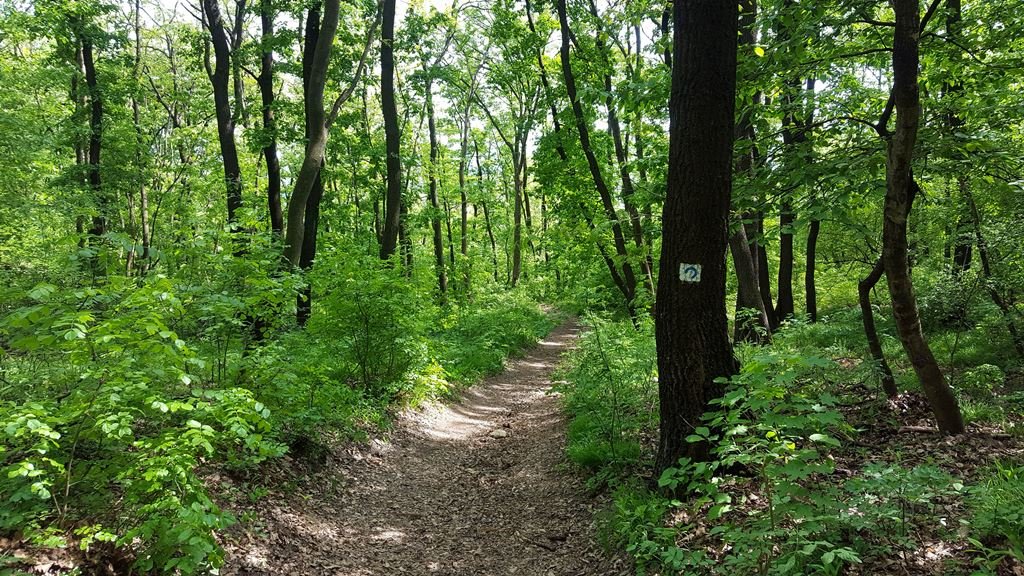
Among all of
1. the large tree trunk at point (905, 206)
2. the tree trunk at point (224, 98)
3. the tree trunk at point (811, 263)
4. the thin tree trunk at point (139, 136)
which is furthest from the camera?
the thin tree trunk at point (139, 136)

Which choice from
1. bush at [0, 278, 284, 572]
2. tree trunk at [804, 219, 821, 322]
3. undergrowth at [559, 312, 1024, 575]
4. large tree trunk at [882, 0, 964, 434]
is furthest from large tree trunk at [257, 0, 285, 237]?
tree trunk at [804, 219, 821, 322]

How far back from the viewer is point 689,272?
4309 mm

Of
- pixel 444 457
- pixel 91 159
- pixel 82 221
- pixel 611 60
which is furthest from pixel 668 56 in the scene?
pixel 82 221

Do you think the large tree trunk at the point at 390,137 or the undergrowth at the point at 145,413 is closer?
the undergrowth at the point at 145,413

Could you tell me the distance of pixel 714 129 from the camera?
427cm

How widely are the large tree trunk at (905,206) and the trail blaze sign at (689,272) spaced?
153 centimetres

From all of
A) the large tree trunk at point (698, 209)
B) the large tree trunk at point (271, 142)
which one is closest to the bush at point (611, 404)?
the large tree trunk at point (698, 209)

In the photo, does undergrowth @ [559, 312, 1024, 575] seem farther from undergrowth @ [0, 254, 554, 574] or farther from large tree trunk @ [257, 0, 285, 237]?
large tree trunk @ [257, 0, 285, 237]

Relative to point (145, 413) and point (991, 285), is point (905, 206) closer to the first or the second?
point (991, 285)

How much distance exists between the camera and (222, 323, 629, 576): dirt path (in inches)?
176

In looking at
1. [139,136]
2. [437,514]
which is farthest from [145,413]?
[139,136]

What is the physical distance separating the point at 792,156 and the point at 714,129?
1.48m

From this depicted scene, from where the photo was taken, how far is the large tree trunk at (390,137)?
39.9ft

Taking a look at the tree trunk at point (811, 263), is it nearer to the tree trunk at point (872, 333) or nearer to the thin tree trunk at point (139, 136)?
the tree trunk at point (872, 333)
